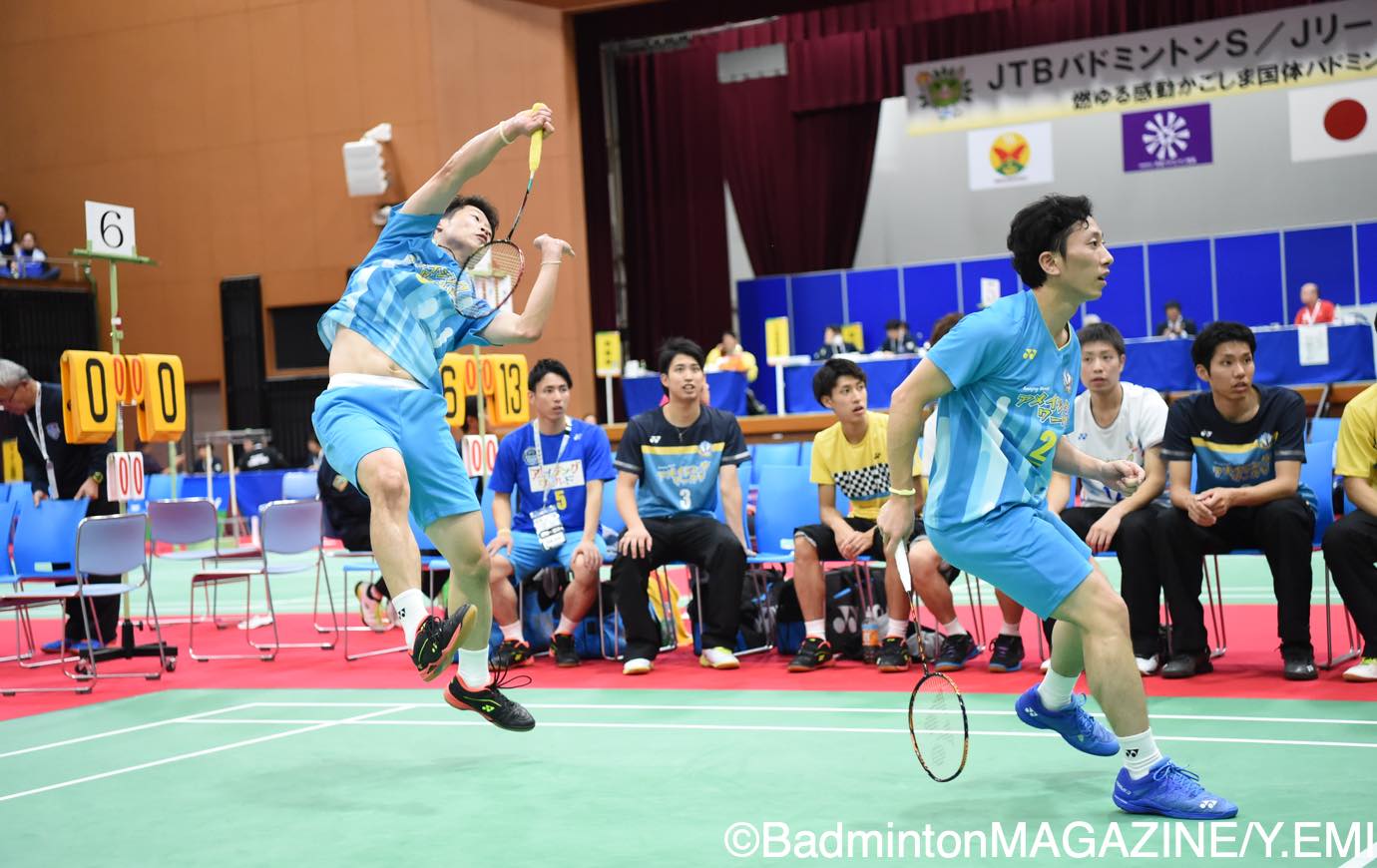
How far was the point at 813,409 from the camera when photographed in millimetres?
17422

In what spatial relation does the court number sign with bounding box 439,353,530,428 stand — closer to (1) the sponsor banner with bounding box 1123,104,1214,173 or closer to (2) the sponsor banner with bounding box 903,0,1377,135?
(2) the sponsor banner with bounding box 903,0,1377,135

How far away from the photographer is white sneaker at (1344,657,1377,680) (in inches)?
211

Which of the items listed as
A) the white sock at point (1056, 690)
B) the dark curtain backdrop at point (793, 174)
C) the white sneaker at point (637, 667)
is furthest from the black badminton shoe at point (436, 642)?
the dark curtain backdrop at point (793, 174)

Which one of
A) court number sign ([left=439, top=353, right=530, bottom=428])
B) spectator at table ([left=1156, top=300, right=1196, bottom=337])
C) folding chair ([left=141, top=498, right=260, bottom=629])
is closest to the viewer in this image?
folding chair ([left=141, top=498, right=260, bottom=629])

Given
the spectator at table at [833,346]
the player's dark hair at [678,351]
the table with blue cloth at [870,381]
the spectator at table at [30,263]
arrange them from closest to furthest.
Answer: the player's dark hair at [678,351] < the table with blue cloth at [870,381] < the spectator at table at [833,346] < the spectator at table at [30,263]

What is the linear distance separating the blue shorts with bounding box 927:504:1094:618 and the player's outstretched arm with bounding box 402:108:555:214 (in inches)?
72.4

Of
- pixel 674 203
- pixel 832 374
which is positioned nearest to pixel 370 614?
pixel 832 374

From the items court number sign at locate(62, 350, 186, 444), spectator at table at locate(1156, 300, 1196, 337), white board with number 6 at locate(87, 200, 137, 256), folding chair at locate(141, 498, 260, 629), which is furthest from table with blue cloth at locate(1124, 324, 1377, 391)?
white board with number 6 at locate(87, 200, 137, 256)

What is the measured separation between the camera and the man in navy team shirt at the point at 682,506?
22.2ft

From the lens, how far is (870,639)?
6.70 metres

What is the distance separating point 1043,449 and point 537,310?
5.98 feet

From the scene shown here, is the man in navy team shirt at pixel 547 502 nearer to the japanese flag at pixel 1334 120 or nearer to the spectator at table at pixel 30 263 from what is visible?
the japanese flag at pixel 1334 120

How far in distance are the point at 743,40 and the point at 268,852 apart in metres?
19.2

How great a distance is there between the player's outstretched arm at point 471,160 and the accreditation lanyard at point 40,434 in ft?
15.4
